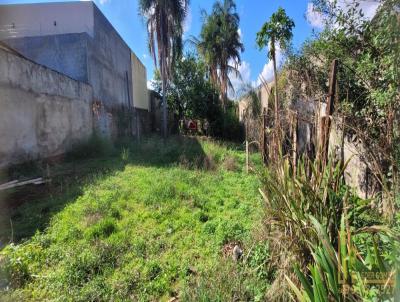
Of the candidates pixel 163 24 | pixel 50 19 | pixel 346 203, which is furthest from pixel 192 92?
pixel 346 203

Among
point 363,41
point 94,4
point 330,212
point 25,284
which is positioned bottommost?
point 25,284

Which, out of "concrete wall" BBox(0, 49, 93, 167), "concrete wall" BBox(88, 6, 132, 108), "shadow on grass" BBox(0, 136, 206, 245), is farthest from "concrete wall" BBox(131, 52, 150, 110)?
"shadow on grass" BBox(0, 136, 206, 245)

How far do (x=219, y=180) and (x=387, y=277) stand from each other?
4.88 m

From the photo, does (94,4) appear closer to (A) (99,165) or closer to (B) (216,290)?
(A) (99,165)

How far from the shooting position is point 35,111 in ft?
22.1

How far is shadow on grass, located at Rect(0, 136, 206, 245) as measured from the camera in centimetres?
394

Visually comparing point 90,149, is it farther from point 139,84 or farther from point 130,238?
point 139,84

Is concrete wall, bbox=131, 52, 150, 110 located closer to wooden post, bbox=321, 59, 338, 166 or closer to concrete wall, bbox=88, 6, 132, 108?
concrete wall, bbox=88, 6, 132, 108

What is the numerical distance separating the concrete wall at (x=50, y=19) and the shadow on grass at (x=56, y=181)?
541 centimetres

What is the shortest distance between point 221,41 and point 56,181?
14684mm

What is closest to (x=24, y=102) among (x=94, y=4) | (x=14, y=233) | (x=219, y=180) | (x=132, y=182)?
(x=132, y=182)

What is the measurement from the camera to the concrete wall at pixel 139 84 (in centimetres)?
1772

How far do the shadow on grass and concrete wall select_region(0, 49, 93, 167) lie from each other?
429 mm

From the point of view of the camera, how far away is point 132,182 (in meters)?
5.82
